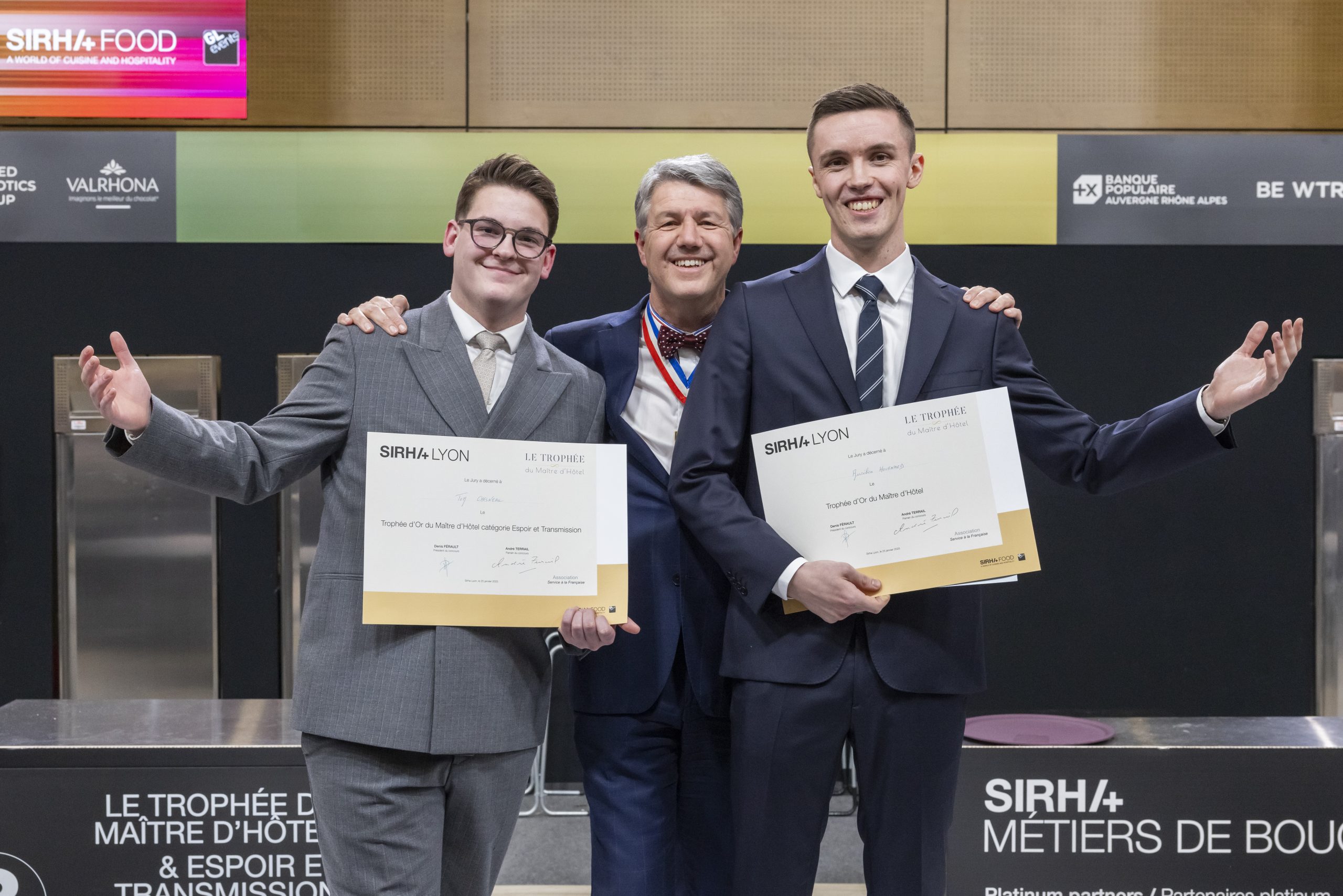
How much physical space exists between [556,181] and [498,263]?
11.4 ft

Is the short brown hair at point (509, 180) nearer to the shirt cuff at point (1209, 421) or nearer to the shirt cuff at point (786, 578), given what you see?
the shirt cuff at point (786, 578)

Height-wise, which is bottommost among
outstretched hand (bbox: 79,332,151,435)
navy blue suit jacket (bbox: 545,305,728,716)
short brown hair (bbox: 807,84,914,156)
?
navy blue suit jacket (bbox: 545,305,728,716)

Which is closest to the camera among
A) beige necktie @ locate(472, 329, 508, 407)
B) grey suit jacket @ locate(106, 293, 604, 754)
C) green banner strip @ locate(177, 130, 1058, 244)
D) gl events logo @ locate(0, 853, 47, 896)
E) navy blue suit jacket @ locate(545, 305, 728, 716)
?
grey suit jacket @ locate(106, 293, 604, 754)

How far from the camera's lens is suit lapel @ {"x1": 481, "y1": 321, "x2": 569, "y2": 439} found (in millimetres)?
1983

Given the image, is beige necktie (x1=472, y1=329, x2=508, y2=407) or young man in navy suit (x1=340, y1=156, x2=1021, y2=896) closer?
beige necktie (x1=472, y1=329, x2=508, y2=407)

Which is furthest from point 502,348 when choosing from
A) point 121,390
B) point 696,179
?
point 121,390

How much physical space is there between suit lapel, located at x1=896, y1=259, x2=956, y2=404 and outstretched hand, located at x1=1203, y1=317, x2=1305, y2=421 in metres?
0.48

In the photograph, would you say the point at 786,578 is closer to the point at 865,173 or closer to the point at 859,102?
the point at 865,173

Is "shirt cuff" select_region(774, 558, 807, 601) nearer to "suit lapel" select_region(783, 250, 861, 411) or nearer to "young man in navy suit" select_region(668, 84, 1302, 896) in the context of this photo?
"young man in navy suit" select_region(668, 84, 1302, 896)

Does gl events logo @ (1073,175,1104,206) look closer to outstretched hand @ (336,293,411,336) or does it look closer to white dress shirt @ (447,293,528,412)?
white dress shirt @ (447,293,528,412)

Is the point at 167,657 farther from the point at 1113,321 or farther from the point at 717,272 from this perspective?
the point at 1113,321

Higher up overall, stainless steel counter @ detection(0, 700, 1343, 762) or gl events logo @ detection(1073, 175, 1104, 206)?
gl events logo @ detection(1073, 175, 1104, 206)

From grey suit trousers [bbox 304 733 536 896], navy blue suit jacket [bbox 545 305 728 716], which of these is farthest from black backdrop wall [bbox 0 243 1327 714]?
grey suit trousers [bbox 304 733 536 896]

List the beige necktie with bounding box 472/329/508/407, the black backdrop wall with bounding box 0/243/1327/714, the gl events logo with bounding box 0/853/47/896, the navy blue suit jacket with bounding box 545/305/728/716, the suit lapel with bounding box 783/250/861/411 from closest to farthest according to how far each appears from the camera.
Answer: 1. the suit lapel with bounding box 783/250/861/411
2. the beige necktie with bounding box 472/329/508/407
3. the navy blue suit jacket with bounding box 545/305/728/716
4. the gl events logo with bounding box 0/853/47/896
5. the black backdrop wall with bounding box 0/243/1327/714
